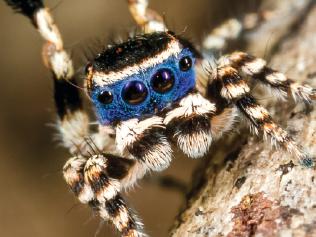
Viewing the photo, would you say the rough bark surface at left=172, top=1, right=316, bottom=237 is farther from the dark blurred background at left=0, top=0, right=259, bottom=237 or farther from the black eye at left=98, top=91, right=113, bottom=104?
the dark blurred background at left=0, top=0, right=259, bottom=237

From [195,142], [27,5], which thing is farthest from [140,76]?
[27,5]

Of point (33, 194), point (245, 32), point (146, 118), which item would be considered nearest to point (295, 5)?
point (245, 32)

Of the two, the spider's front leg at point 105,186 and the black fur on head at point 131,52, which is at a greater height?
the black fur on head at point 131,52

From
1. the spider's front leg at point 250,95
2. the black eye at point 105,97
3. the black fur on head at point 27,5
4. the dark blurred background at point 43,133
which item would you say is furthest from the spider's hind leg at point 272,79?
the dark blurred background at point 43,133

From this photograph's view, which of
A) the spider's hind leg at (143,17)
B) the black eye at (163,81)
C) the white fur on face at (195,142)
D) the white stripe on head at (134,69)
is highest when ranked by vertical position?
the spider's hind leg at (143,17)

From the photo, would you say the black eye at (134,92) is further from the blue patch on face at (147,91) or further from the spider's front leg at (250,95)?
the spider's front leg at (250,95)

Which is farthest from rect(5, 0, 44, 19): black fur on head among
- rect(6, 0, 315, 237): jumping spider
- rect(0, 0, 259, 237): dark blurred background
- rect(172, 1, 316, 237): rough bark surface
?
rect(0, 0, 259, 237): dark blurred background

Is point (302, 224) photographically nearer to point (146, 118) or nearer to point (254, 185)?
point (254, 185)

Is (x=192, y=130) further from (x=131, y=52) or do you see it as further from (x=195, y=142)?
(x=131, y=52)
